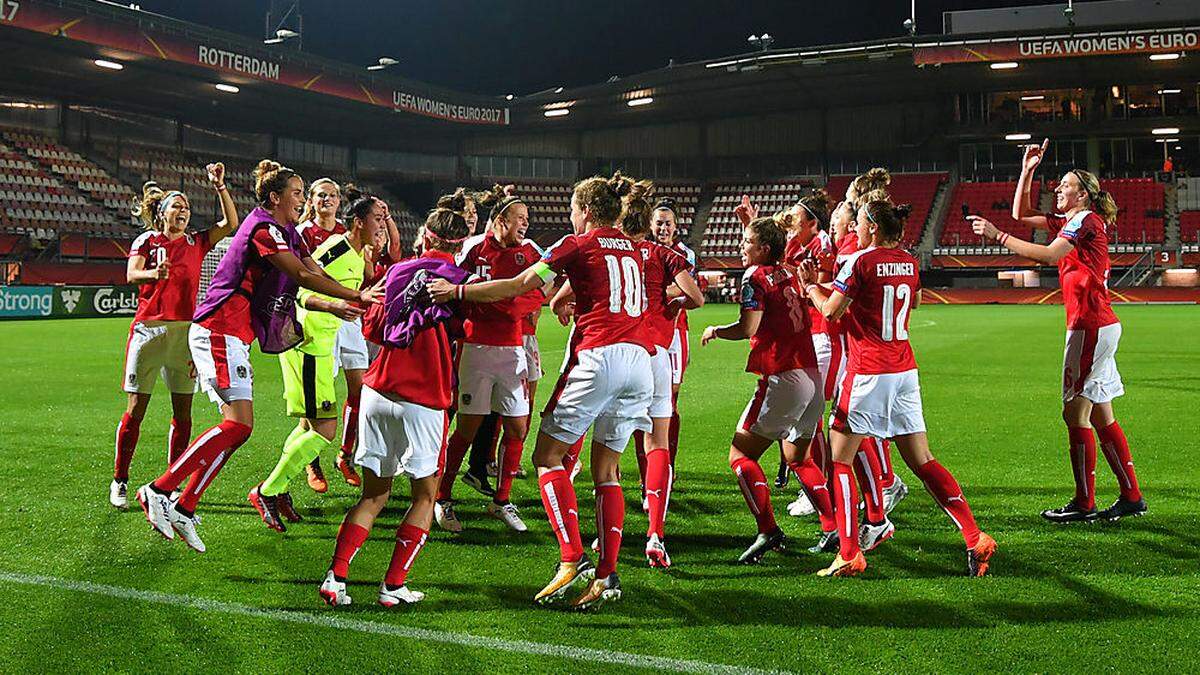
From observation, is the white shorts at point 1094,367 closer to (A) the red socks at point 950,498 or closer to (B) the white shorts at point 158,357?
(A) the red socks at point 950,498

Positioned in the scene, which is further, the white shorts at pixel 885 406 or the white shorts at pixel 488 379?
the white shorts at pixel 488 379

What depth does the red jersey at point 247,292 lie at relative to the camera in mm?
5801

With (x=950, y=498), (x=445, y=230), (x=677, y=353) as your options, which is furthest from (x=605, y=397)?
(x=677, y=353)

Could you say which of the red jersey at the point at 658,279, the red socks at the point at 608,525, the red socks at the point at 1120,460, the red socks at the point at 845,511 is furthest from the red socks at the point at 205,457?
the red socks at the point at 1120,460

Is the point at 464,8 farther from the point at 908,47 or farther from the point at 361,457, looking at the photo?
the point at 361,457

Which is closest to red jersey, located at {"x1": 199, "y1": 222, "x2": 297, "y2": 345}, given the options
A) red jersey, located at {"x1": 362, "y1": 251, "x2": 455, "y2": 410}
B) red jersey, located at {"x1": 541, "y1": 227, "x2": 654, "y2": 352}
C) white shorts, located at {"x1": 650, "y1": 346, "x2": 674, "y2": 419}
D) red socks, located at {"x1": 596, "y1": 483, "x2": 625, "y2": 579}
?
red jersey, located at {"x1": 362, "y1": 251, "x2": 455, "y2": 410}

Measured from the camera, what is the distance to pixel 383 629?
4.56 meters

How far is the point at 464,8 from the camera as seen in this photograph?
55344 mm

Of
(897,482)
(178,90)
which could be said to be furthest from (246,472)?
(178,90)

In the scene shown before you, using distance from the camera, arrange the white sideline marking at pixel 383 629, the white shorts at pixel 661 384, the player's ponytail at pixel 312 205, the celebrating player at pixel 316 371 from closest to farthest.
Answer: the white sideline marking at pixel 383 629, the white shorts at pixel 661 384, the celebrating player at pixel 316 371, the player's ponytail at pixel 312 205

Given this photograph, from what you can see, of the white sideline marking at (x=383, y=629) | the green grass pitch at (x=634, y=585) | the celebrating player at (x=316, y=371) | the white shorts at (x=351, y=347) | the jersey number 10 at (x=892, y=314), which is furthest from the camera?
the white shorts at (x=351, y=347)

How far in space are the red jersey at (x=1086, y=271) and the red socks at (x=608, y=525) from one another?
357cm

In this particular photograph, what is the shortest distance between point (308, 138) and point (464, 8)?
11.7 metres

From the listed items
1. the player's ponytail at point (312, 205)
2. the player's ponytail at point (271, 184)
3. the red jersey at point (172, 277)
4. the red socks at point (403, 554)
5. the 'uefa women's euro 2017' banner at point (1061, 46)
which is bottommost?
the red socks at point (403, 554)
